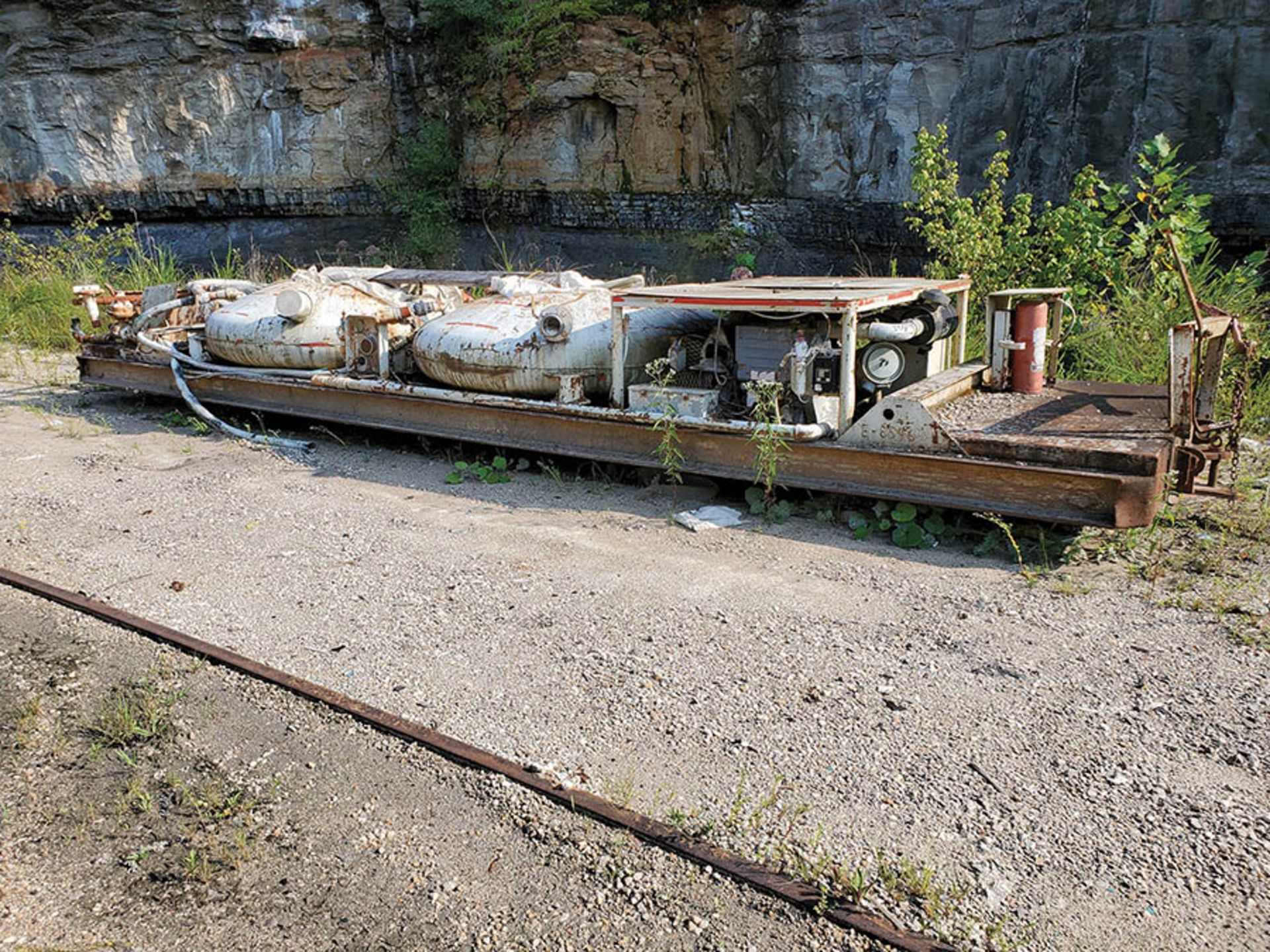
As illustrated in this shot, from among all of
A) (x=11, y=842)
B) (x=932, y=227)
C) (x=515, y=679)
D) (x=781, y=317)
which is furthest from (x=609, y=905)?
(x=932, y=227)

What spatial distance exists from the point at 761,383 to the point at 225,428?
471 cm

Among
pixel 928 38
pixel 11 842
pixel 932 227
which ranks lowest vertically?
pixel 11 842

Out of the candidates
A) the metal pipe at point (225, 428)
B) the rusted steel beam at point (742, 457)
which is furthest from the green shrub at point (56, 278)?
the rusted steel beam at point (742, 457)

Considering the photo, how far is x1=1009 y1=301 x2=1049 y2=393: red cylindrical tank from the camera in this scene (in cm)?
601

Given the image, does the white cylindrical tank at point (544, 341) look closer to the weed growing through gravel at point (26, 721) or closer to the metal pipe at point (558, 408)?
the metal pipe at point (558, 408)

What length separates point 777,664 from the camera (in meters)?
4.04

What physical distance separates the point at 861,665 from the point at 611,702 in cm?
103

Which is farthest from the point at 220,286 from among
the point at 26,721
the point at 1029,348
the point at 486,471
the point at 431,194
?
the point at 431,194

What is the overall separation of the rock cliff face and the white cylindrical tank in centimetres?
884

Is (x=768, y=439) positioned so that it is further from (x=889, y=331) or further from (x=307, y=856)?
(x=307, y=856)

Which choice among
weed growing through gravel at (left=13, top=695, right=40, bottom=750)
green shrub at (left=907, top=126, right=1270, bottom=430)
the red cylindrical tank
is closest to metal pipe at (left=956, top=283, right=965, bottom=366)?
the red cylindrical tank

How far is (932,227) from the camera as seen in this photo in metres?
8.48

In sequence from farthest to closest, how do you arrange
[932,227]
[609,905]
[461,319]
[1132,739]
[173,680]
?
[932,227], [461,319], [173,680], [1132,739], [609,905]

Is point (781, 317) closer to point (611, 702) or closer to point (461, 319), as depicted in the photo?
point (461, 319)
